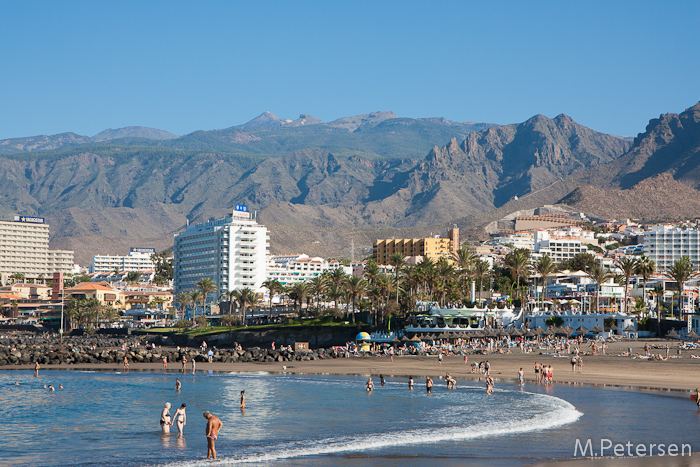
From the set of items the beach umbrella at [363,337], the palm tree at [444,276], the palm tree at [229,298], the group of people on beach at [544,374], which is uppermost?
A: the palm tree at [444,276]

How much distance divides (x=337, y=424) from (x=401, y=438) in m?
5.09

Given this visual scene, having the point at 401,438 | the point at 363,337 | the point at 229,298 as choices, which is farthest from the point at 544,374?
the point at 229,298

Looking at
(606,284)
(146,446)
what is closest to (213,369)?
(146,446)

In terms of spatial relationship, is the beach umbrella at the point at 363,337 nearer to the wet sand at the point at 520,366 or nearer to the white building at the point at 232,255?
the wet sand at the point at 520,366

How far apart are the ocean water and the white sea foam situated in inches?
2.8

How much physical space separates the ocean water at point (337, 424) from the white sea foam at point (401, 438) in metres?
0.07

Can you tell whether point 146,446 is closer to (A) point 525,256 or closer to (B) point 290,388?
(B) point 290,388

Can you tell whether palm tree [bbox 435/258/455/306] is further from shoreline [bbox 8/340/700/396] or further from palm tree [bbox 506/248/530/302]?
shoreline [bbox 8/340/700/396]

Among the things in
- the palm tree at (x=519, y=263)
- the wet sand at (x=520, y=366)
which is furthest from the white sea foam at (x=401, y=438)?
the palm tree at (x=519, y=263)

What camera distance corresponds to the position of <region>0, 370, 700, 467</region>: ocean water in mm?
26250

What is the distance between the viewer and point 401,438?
29547mm

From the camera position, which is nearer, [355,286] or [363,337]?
[363,337]

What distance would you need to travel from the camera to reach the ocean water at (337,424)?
26250 millimetres

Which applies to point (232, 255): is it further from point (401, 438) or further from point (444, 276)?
point (401, 438)
